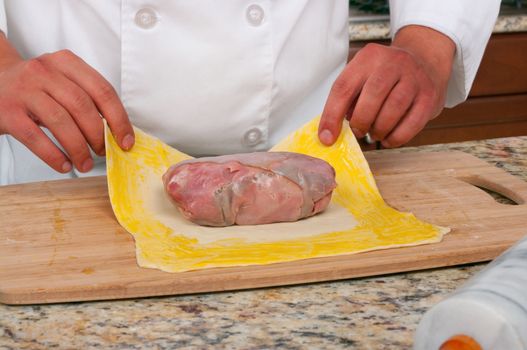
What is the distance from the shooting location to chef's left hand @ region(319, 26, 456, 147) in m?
1.27

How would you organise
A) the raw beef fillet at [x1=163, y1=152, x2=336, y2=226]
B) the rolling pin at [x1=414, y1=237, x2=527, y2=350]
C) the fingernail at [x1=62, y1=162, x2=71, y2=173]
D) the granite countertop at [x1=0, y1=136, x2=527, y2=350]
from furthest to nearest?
1. the fingernail at [x1=62, y1=162, x2=71, y2=173]
2. the raw beef fillet at [x1=163, y1=152, x2=336, y2=226]
3. the granite countertop at [x1=0, y1=136, x2=527, y2=350]
4. the rolling pin at [x1=414, y1=237, x2=527, y2=350]

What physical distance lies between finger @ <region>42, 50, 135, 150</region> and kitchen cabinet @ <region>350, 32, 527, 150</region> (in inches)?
60.1

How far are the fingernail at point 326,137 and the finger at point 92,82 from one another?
0.96 feet

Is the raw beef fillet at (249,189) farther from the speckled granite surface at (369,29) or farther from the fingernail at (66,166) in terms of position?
the speckled granite surface at (369,29)

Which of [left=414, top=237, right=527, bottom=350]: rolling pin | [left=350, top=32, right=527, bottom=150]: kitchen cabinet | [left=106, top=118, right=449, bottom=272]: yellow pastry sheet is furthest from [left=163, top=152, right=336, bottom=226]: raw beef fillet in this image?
[left=350, top=32, right=527, bottom=150]: kitchen cabinet

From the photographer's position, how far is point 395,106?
1.29 metres

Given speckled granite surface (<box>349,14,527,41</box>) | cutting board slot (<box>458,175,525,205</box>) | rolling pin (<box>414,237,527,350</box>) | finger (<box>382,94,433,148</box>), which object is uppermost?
rolling pin (<box>414,237,527,350</box>)

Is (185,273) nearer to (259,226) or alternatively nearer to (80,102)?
(259,226)

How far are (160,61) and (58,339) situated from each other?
61 centimetres

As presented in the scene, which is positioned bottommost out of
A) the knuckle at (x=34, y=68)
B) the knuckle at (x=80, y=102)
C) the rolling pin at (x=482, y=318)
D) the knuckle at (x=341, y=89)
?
the knuckle at (x=80, y=102)

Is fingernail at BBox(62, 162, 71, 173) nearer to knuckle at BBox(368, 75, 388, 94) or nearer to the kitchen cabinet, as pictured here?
knuckle at BBox(368, 75, 388, 94)

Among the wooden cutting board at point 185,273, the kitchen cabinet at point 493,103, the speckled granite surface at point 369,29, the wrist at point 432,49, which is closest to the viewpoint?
the wooden cutting board at point 185,273

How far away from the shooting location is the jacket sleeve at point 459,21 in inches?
56.5

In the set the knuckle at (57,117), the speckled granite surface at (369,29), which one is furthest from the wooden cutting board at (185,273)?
the speckled granite surface at (369,29)
